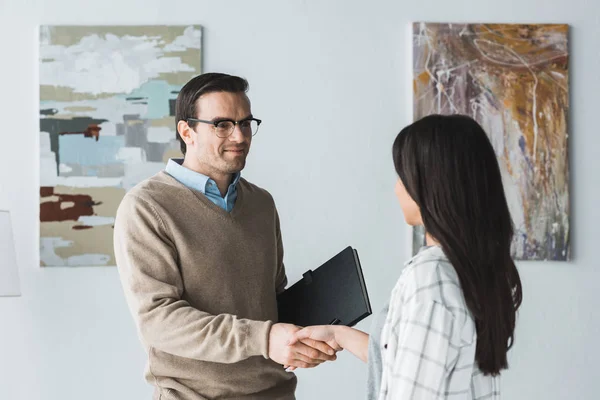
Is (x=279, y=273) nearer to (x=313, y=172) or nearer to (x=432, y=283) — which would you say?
(x=432, y=283)

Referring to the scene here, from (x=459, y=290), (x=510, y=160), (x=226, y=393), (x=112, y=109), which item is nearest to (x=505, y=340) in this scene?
Result: (x=459, y=290)

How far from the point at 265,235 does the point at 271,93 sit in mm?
1131

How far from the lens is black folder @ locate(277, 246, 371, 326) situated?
174 centimetres

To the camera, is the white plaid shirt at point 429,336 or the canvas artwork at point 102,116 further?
the canvas artwork at point 102,116

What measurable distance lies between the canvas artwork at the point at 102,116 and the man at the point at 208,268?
94cm

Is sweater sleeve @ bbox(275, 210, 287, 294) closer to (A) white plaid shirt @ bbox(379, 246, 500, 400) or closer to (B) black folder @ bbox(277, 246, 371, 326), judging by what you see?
(B) black folder @ bbox(277, 246, 371, 326)

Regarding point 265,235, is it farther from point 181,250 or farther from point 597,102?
point 597,102

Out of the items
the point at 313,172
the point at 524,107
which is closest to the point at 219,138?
the point at 313,172

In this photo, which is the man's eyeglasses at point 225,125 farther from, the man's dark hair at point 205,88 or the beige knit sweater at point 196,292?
the beige knit sweater at point 196,292

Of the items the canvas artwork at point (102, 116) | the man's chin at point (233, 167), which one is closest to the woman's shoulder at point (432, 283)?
the man's chin at point (233, 167)

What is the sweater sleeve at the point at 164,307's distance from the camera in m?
1.71

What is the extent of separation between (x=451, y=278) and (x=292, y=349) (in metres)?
0.53

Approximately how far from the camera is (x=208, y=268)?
1.83 meters

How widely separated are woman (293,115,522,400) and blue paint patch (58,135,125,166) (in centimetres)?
178
